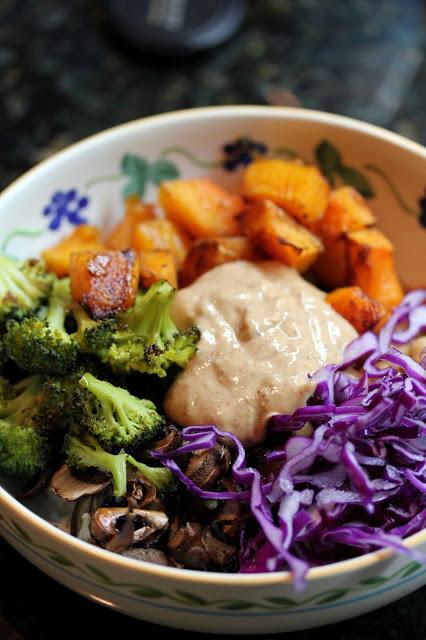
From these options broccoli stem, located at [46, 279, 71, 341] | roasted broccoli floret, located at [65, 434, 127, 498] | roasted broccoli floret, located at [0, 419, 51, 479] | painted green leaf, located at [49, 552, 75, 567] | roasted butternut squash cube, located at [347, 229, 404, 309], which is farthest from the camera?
roasted butternut squash cube, located at [347, 229, 404, 309]

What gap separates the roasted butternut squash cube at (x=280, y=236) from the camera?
7.13ft

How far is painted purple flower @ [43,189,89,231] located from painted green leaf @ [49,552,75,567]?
3.70 ft

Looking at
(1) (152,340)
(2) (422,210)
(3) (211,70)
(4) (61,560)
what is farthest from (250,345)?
(3) (211,70)

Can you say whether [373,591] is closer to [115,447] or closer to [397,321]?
[115,447]

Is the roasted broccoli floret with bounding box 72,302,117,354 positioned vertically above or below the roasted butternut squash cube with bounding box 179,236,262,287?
above

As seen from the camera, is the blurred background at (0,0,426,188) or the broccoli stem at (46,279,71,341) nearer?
the broccoli stem at (46,279,71,341)

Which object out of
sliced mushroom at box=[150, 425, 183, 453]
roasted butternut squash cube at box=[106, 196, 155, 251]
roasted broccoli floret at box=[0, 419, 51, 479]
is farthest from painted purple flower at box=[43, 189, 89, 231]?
sliced mushroom at box=[150, 425, 183, 453]

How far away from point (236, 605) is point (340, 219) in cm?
119

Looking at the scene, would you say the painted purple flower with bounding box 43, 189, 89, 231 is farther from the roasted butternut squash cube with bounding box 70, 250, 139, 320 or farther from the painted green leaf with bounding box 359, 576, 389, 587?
the painted green leaf with bounding box 359, 576, 389, 587

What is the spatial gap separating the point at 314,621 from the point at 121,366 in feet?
Answer: 2.32

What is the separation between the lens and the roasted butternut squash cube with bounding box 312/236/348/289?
2.32 meters

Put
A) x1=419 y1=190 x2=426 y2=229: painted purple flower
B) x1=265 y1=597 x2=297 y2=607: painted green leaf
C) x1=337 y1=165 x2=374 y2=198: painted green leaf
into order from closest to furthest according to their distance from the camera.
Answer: x1=265 y1=597 x2=297 y2=607: painted green leaf, x1=419 y1=190 x2=426 y2=229: painted purple flower, x1=337 y1=165 x2=374 y2=198: painted green leaf

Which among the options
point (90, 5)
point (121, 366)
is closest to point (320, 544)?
point (121, 366)

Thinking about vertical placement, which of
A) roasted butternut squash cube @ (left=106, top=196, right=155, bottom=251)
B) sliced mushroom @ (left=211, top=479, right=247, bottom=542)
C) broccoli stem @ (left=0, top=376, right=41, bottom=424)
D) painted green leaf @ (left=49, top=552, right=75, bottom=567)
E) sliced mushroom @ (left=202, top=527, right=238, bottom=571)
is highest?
roasted butternut squash cube @ (left=106, top=196, right=155, bottom=251)
